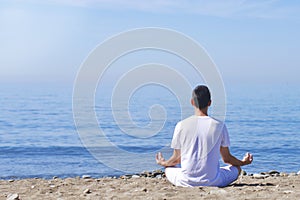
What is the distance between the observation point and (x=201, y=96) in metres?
6.70

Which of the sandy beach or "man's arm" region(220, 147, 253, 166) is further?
"man's arm" region(220, 147, 253, 166)

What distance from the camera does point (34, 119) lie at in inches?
1137

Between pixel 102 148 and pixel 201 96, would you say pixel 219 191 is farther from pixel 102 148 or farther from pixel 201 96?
pixel 102 148

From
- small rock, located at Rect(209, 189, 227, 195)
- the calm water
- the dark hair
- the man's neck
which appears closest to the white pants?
small rock, located at Rect(209, 189, 227, 195)

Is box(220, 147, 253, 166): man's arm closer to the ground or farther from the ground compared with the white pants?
farther from the ground

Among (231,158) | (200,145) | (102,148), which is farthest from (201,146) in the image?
(102,148)

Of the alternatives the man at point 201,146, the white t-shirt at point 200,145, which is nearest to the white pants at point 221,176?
the man at point 201,146

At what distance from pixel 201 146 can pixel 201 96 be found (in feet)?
2.39

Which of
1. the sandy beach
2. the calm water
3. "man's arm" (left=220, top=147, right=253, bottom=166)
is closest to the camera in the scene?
the sandy beach

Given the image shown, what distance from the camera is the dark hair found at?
21.9ft

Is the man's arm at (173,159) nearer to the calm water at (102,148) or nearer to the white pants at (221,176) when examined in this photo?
the white pants at (221,176)

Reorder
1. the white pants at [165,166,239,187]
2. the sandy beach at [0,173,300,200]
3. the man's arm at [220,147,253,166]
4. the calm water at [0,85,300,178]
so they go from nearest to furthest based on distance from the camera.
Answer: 1. the sandy beach at [0,173,300,200]
2. the man's arm at [220,147,253,166]
3. the white pants at [165,166,239,187]
4. the calm water at [0,85,300,178]

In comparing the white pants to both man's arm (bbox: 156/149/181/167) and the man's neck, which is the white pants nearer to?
man's arm (bbox: 156/149/181/167)

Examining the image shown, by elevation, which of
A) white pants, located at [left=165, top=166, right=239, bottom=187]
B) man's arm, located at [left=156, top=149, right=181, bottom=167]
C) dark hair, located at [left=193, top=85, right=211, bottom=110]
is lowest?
white pants, located at [left=165, top=166, right=239, bottom=187]
